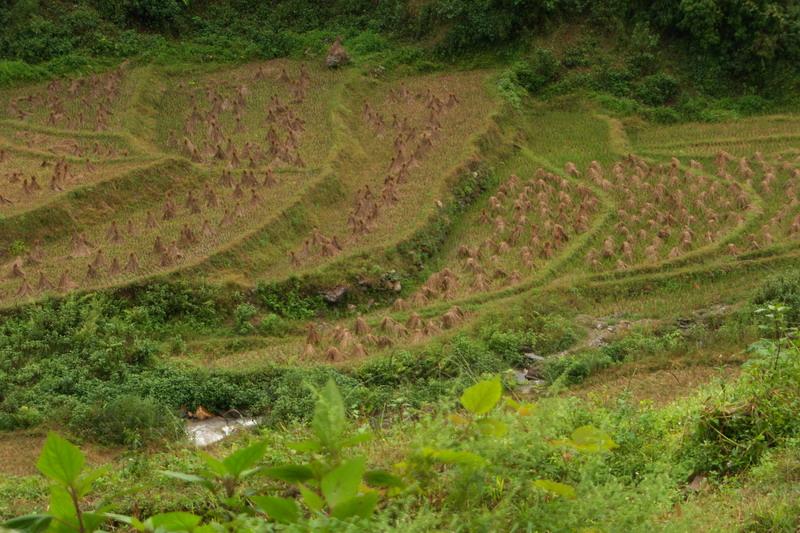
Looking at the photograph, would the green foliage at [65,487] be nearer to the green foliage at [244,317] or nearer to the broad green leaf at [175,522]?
the broad green leaf at [175,522]

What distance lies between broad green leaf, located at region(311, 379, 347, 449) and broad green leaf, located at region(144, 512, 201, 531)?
55cm

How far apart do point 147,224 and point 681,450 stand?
12.4 metres

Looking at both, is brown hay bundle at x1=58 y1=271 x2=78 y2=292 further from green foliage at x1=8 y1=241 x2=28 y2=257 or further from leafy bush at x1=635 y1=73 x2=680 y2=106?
leafy bush at x1=635 y1=73 x2=680 y2=106

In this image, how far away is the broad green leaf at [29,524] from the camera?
3.21 m

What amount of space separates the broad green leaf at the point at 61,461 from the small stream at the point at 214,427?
754 cm

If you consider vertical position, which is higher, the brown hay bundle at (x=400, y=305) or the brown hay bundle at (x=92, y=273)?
the brown hay bundle at (x=92, y=273)

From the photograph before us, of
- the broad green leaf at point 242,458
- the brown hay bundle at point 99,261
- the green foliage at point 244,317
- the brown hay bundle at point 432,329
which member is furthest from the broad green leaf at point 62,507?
the brown hay bundle at point 99,261

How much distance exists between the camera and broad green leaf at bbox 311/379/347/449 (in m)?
3.71

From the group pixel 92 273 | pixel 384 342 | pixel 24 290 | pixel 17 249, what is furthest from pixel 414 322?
pixel 17 249

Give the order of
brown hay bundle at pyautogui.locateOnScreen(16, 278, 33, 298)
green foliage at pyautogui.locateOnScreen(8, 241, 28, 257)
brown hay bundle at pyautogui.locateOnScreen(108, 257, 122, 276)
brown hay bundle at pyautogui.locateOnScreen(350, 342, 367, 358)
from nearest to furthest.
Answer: brown hay bundle at pyautogui.locateOnScreen(350, 342, 367, 358), brown hay bundle at pyautogui.locateOnScreen(16, 278, 33, 298), brown hay bundle at pyautogui.locateOnScreen(108, 257, 122, 276), green foliage at pyautogui.locateOnScreen(8, 241, 28, 257)

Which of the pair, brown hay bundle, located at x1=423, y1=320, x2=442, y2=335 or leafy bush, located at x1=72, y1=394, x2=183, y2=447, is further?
brown hay bundle, located at x1=423, y1=320, x2=442, y2=335

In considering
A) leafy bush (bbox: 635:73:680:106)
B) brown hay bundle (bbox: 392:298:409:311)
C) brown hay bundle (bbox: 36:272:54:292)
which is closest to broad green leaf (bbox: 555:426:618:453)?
brown hay bundle (bbox: 392:298:409:311)

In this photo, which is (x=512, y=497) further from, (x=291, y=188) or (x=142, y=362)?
(x=291, y=188)

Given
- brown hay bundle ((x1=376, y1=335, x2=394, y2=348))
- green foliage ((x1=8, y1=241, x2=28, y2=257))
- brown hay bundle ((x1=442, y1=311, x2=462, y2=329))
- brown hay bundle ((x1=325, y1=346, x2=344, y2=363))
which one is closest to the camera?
brown hay bundle ((x1=325, y1=346, x2=344, y2=363))
